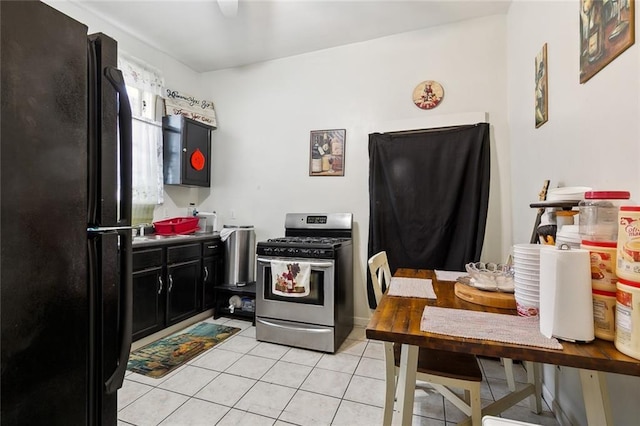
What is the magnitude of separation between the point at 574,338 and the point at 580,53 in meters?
1.43

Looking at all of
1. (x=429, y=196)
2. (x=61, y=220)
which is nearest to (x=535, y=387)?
(x=429, y=196)

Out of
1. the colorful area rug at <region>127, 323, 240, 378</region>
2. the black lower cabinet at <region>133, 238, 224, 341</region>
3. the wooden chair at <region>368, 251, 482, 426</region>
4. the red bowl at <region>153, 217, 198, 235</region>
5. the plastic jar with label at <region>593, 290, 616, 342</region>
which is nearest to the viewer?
the plastic jar with label at <region>593, 290, 616, 342</region>

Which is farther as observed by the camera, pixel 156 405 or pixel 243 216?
pixel 243 216

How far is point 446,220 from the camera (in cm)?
279

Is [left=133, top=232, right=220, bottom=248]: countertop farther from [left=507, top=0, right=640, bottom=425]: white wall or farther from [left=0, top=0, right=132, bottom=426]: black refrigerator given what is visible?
[left=507, top=0, right=640, bottom=425]: white wall

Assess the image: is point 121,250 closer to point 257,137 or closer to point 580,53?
point 580,53

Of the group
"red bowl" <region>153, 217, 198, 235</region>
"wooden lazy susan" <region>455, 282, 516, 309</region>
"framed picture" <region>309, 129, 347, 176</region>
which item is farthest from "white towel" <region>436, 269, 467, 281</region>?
"red bowl" <region>153, 217, 198, 235</region>

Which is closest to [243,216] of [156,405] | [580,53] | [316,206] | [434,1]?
[316,206]

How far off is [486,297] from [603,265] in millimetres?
433

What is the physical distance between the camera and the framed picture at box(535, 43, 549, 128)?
72.6 inches

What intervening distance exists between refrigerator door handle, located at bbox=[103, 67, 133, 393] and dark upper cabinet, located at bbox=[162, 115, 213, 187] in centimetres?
249

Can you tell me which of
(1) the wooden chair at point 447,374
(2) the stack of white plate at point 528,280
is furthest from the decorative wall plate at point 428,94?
(2) the stack of white plate at point 528,280

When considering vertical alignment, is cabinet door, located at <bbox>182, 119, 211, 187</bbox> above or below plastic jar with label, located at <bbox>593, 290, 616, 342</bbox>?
above

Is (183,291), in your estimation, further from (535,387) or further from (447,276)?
(535,387)
